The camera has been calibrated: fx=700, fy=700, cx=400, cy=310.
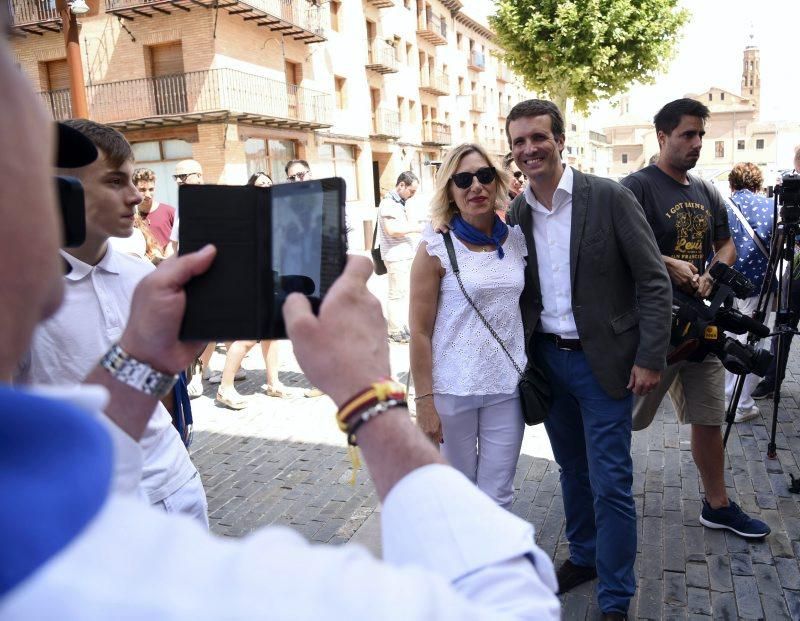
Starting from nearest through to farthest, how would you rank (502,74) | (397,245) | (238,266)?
1. (238,266)
2. (397,245)
3. (502,74)

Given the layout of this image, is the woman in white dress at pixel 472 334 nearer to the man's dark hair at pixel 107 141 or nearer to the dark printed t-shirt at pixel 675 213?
the dark printed t-shirt at pixel 675 213

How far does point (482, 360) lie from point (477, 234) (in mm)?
595

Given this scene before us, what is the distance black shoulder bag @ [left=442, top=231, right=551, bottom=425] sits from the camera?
3213 mm

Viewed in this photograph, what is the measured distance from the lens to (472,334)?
3.28 m

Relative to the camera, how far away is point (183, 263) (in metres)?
1.09

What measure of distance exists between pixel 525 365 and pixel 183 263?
240 cm

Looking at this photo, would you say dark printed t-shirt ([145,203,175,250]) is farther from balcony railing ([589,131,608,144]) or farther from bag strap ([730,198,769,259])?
balcony railing ([589,131,608,144])

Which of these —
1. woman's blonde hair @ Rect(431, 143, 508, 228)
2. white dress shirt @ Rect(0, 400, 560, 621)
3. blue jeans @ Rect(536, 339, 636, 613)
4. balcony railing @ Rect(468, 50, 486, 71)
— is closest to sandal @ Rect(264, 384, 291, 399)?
woman's blonde hair @ Rect(431, 143, 508, 228)

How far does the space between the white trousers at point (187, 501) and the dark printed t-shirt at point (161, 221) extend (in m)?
5.15

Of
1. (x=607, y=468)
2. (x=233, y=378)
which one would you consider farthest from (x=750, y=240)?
(x=233, y=378)

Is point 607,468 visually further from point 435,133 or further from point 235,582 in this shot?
point 435,133

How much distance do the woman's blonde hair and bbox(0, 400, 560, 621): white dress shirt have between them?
108 inches

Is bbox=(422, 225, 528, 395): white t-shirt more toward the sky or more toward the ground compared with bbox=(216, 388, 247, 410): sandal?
more toward the sky

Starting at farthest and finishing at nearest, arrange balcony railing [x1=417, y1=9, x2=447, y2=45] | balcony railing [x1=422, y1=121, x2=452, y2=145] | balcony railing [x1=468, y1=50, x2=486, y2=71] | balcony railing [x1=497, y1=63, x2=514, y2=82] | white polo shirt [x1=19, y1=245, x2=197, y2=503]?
balcony railing [x1=497, y1=63, x2=514, y2=82] < balcony railing [x1=468, y1=50, x2=486, y2=71] < balcony railing [x1=422, y1=121, x2=452, y2=145] < balcony railing [x1=417, y1=9, x2=447, y2=45] < white polo shirt [x1=19, y1=245, x2=197, y2=503]
